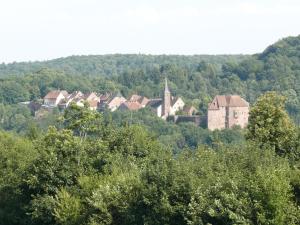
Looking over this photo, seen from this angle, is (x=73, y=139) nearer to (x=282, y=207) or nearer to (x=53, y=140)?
(x=53, y=140)

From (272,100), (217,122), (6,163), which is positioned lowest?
(217,122)

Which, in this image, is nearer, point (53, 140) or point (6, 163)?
point (53, 140)

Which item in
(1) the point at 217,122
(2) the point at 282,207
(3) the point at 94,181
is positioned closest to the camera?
(2) the point at 282,207

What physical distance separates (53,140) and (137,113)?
442 feet

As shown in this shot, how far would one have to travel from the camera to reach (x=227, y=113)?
158 meters

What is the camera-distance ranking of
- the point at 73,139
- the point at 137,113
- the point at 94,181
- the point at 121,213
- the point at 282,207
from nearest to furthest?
the point at 282,207 < the point at 121,213 < the point at 94,181 < the point at 73,139 < the point at 137,113

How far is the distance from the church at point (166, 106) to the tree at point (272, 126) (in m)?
138

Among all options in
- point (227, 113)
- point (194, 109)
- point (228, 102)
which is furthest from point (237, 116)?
point (194, 109)

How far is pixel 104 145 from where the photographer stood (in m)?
38.7

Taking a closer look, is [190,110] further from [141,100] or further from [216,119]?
[141,100]

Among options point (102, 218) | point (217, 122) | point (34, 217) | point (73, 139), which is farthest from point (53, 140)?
point (217, 122)

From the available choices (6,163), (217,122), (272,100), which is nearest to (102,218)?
(272,100)

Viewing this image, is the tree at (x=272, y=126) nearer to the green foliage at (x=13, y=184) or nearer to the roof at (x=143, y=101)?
the green foliage at (x=13, y=184)

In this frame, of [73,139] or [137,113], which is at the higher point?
[73,139]
